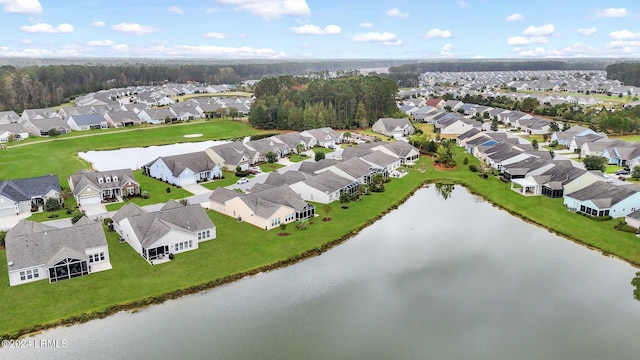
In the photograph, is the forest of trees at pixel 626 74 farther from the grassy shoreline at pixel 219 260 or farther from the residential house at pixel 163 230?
the residential house at pixel 163 230

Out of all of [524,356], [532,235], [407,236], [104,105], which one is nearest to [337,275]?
[407,236]

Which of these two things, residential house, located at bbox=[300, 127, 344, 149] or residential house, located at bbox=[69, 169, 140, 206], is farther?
residential house, located at bbox=[300, 127, 344, 149]

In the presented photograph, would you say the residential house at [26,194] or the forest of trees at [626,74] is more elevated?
the forest of trees at [626,74]

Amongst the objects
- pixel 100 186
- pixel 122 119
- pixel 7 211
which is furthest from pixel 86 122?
pixel 7 211

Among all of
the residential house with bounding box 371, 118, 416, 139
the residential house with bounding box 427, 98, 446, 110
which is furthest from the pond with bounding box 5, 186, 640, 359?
the residential house with bounding box 427, 98, 446, 110

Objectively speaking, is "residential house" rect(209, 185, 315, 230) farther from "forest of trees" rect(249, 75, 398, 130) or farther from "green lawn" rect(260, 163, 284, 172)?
"forest of trees" rect(249, 75, 398, 130)

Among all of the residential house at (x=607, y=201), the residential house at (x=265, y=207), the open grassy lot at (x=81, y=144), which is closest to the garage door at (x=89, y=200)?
the open grassy lot at (x=81, y=144)
